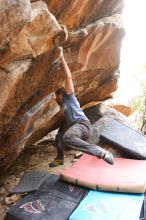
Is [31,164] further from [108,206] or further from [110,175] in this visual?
[108,206]

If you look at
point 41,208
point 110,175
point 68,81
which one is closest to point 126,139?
point 110,175

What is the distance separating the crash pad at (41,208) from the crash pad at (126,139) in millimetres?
2868

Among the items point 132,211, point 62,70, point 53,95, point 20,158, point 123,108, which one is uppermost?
point 62,70

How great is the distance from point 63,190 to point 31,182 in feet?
3.00

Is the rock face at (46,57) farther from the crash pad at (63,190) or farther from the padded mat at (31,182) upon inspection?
the crash pad at (63,190)

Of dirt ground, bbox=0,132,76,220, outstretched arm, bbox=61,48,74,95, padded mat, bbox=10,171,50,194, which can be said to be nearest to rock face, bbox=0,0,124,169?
outstretched arm, bbox=61,48,74,95

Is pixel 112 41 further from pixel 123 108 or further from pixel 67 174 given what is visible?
pixel 123 108

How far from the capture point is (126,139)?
934 centimetres

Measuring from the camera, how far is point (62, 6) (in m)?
6.65

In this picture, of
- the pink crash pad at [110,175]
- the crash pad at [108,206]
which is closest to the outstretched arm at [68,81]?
the pink crash pad at [110,175]

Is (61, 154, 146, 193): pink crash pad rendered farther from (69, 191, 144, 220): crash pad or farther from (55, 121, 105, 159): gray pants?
(55, 121, 105, 159): gray pants

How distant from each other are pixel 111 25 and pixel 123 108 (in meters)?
6.79

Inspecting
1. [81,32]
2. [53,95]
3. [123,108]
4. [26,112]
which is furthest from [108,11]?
[123,108]

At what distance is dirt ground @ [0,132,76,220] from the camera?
26.1 feet
